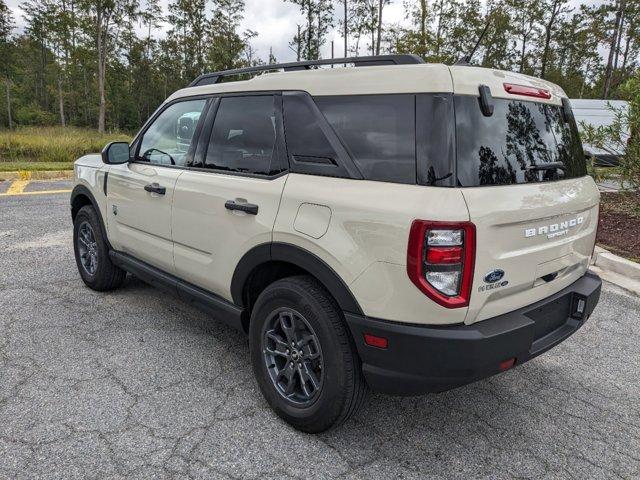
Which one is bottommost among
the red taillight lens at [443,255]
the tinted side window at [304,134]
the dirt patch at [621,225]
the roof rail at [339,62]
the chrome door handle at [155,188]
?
the dirt patch at [621,225]

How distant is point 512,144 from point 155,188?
227 cm

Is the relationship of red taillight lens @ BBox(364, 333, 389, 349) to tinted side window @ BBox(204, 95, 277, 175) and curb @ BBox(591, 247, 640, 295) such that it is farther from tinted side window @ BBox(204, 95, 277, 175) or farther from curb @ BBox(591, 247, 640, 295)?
curb @ BBox(591, 247, 640, 295)

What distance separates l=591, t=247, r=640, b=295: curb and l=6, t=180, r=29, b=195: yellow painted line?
33.1 ft

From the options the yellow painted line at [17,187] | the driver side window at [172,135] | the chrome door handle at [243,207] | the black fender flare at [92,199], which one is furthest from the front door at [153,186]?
the yellow painted line at [17,187]

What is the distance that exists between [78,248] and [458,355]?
3.84 meters

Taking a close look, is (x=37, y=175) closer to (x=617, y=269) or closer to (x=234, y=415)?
(x=234, y=415)

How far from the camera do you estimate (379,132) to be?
2016mm

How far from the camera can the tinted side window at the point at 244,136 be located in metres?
2.52

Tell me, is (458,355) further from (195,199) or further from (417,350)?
(195,199)

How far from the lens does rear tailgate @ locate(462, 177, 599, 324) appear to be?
185cm

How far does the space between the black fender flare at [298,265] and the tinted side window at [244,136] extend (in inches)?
17.7

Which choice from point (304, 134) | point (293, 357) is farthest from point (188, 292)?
point (304, 134)

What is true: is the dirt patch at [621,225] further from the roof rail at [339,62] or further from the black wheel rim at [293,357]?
the black wheel rim at [293,357]

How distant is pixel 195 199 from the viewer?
9.13 ft
